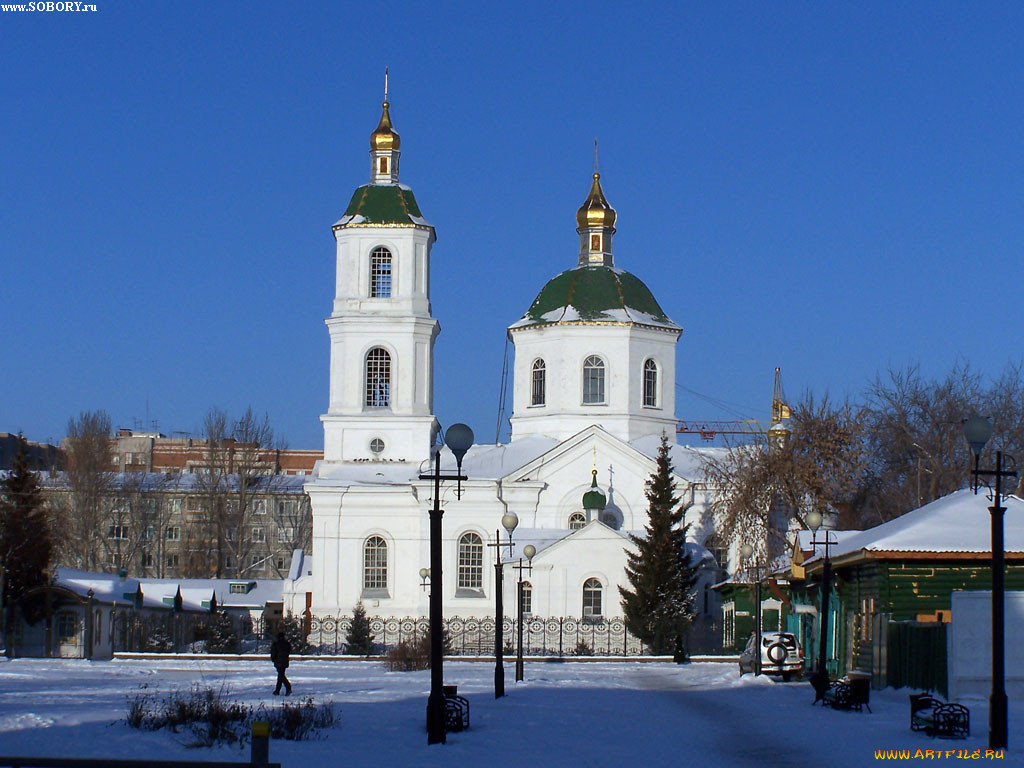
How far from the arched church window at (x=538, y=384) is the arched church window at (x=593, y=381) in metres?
1.65

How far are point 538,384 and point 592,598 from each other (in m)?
9.95

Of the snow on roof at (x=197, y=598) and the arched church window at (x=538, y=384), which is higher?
the arched church window at (x=538, y=384)

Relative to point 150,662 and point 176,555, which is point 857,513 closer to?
point 150,662

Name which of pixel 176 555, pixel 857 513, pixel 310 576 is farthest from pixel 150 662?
pixel 176 555

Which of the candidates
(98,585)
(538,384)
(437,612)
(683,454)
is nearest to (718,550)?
(683,454)

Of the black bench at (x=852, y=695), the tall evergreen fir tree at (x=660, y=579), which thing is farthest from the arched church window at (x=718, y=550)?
the black bench at (x=852, y=695)

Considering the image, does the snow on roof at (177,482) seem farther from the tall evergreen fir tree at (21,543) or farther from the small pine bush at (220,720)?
the small pine bush at (220,720)

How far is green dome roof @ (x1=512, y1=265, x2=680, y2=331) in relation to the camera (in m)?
55.1

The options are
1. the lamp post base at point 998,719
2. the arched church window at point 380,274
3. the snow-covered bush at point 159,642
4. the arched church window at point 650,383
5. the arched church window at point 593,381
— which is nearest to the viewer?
the lamp post base at point 998,719

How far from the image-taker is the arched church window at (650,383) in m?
55.5

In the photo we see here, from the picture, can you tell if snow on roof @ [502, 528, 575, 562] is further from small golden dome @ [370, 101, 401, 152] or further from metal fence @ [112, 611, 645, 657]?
small golden dome @ [370, 101, 401, 152]

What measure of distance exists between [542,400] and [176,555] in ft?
146

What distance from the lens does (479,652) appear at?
44344mm

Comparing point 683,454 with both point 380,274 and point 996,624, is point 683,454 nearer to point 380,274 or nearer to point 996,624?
point 380,274
